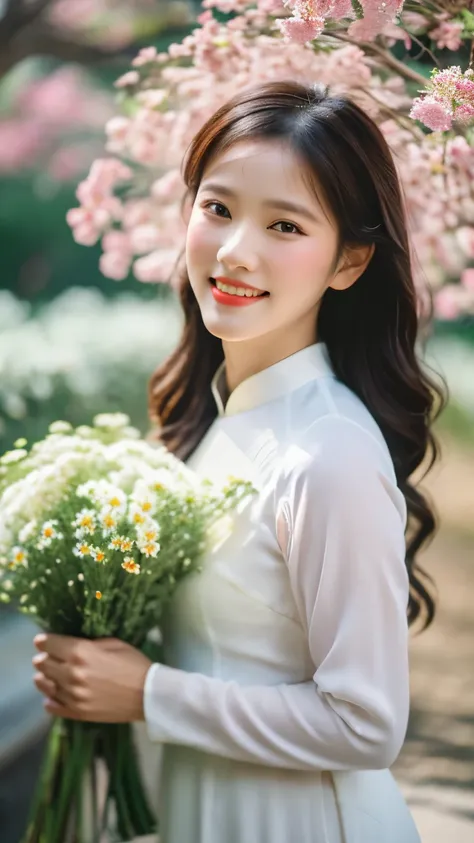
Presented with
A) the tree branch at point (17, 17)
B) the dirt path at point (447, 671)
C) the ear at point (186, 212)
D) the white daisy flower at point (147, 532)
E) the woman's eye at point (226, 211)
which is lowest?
the dirt path at point (447, 671)


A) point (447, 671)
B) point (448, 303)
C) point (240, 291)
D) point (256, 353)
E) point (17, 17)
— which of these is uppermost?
point (17, 17)

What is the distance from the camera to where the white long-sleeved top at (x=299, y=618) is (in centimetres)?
98

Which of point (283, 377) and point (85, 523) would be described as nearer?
point (85, 523)

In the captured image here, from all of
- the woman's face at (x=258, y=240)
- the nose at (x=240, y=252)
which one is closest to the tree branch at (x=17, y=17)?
the woman's face at (x=258, y=240)

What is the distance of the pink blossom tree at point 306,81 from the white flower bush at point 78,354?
0.08 metres

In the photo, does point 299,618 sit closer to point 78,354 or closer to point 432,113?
point 432,113

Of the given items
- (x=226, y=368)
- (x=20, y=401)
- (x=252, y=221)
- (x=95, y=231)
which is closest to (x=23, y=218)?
(x=95, y=231)

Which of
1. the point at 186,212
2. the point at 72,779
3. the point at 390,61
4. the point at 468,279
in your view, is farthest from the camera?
the point at 468,279

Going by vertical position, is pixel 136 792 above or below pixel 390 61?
below

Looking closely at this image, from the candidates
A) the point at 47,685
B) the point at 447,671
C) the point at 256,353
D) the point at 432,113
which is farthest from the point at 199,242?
the point at 447,671

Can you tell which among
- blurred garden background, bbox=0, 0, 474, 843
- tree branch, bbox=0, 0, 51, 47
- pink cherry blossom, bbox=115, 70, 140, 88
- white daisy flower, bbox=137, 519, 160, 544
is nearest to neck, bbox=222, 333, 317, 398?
white daisy flower, bbox=137, 519, 160, 544

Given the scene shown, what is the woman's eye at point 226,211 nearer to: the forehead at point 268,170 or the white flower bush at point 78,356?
the forehead at point 268,170

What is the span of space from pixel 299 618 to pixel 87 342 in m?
0.96

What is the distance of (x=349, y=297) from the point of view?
1.22 meters
